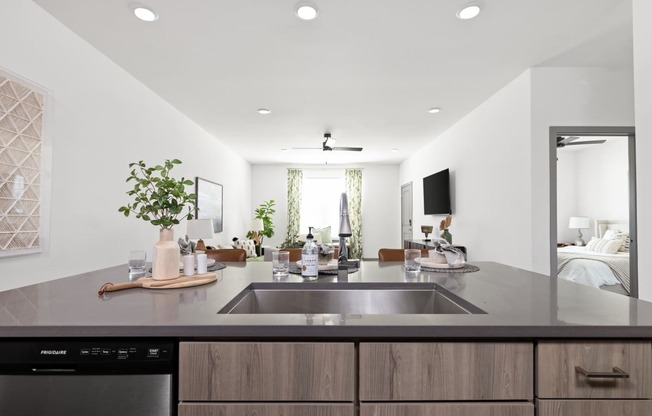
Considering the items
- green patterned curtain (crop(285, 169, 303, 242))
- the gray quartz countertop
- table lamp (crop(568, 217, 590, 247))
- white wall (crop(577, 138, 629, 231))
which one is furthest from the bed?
green patterned curtain (crop(285, 169, 303, 242))

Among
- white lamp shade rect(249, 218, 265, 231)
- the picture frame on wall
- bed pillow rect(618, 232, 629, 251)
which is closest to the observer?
bed pillow rect(618, 232, 629, 251)

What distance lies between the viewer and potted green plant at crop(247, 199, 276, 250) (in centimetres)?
729

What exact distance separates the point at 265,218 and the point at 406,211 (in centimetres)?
324

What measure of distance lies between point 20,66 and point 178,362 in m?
2.25

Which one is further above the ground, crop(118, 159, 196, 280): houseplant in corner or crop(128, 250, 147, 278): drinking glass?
crop(118, 159, 196, 280): houseplant in corner

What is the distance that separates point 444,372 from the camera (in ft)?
2.89

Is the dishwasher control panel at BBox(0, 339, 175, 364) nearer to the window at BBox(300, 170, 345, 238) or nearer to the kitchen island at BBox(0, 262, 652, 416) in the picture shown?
the kitchen island at BBox(0, 262, 652, 416)

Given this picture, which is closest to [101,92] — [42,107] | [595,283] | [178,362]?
[42,107]

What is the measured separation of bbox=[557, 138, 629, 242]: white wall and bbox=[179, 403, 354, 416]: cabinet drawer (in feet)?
21.6

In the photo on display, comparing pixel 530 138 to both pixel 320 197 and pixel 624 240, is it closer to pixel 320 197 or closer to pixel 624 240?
pixel 624 240

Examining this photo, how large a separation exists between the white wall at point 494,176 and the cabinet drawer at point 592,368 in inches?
96.4

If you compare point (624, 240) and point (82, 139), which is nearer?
point (82, 139)

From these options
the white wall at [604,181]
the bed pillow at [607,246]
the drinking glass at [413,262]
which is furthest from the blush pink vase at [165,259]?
the white wall at [604,181]

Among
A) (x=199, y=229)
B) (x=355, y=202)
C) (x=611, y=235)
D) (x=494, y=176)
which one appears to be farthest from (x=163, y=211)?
(x=355, y=202)
